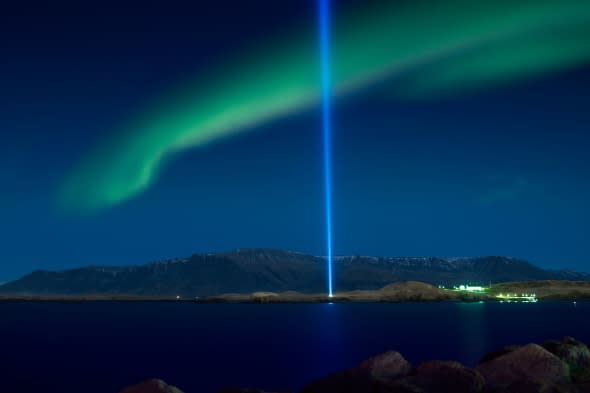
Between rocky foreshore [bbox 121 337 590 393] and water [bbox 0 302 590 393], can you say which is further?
water [bbox 0 302 590 393]

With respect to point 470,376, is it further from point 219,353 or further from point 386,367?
point 219,353

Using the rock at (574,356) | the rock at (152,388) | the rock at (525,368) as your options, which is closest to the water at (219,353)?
the rock at (574,356)

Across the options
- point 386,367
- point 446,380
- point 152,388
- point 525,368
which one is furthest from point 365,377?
point 152,388

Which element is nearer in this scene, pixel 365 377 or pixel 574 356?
pixel 365 377

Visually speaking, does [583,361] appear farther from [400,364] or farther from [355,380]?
[355,380]

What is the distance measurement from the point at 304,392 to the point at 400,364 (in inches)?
317

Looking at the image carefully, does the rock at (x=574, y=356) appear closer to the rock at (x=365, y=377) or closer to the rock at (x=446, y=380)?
the rock at (x=446, y=380)

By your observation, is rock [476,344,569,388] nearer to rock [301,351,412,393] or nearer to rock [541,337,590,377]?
rock [541,337,590,377]

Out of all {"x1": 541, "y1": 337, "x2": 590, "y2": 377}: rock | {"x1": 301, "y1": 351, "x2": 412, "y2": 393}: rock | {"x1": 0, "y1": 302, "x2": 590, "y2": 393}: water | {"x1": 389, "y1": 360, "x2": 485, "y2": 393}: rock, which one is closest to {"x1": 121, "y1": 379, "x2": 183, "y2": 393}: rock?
{"x1": 301, "y1": 351, "x2": 412, "y2": 393}: rock

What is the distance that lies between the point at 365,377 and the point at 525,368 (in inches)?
370

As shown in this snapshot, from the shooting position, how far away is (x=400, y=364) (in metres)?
43.4

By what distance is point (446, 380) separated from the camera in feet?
121

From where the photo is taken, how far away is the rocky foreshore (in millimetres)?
33219

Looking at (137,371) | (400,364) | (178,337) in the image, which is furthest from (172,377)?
(178,337)
